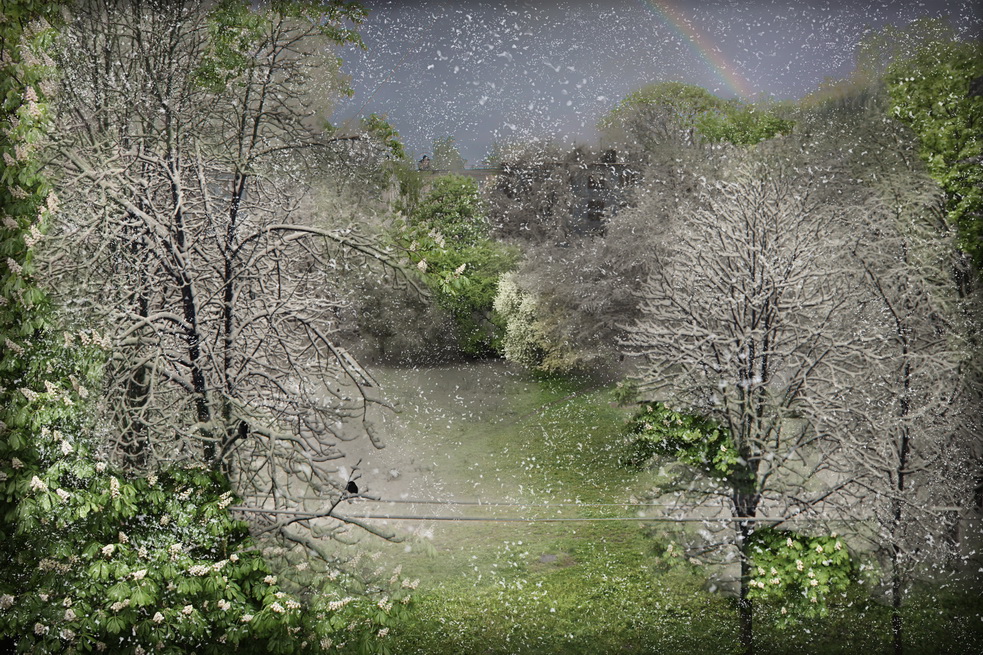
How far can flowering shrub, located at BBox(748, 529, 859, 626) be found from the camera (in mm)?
2971

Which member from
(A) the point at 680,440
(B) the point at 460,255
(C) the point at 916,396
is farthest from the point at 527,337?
(C) the point at 916,396

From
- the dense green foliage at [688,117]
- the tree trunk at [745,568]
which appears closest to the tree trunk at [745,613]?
the tree trunk at [745,568]

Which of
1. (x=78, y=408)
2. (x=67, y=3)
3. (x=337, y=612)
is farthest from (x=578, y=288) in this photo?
(x=67, y=3)

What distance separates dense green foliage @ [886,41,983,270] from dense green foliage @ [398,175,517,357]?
201 centimetres

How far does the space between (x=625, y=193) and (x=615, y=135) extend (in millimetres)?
351

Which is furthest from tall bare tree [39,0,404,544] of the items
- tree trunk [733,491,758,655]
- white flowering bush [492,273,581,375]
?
tree trunk [733,491,758,655]

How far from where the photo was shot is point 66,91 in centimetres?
284

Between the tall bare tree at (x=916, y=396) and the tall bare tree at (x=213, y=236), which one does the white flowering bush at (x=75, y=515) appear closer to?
the tall bare tree at (x=213, y=236)

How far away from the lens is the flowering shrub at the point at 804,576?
9.75 ft

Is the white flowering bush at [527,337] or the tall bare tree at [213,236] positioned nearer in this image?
the tall bare tree at [213,236]

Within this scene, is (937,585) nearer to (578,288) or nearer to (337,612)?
(578,288)

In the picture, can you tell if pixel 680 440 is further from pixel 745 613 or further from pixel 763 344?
pixel 745 613

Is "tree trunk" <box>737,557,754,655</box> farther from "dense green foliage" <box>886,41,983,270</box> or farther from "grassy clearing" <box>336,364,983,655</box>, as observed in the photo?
"dense green foliage" <box>886,41,983,270</box>

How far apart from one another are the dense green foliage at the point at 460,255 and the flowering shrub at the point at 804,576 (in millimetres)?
1606
